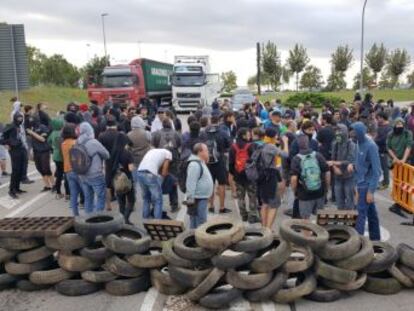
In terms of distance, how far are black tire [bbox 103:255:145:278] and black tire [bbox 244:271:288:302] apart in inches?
56.8

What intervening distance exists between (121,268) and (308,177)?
9.61 feet

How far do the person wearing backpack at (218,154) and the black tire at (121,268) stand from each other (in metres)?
3.63

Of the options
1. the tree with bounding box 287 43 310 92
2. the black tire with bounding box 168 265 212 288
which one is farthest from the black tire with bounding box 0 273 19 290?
the tree with bounding box 287 43 310 92

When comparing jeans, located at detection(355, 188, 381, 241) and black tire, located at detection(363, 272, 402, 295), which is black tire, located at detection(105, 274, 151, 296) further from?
jeans, located at detection(355, 188, 381, 241)

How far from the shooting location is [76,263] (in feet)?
19.2

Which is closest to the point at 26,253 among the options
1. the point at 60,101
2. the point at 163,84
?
the point at 163,84

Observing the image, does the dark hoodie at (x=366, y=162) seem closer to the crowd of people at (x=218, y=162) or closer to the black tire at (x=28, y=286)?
the crowd of people at (x=218, y=162)

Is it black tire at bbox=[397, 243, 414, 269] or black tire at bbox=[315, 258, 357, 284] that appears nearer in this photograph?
black tire at bbox=[315, 258, 357, 284]

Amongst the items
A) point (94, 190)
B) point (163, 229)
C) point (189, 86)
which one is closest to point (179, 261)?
point (163, 229)

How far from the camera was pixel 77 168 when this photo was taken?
7.92 m

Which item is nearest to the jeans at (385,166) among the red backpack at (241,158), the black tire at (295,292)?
the red backpack at (241,158)

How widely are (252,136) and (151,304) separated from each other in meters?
3.93

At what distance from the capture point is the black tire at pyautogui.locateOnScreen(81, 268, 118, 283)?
19.1 ft

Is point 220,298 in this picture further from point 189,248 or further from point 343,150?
point 343,150
